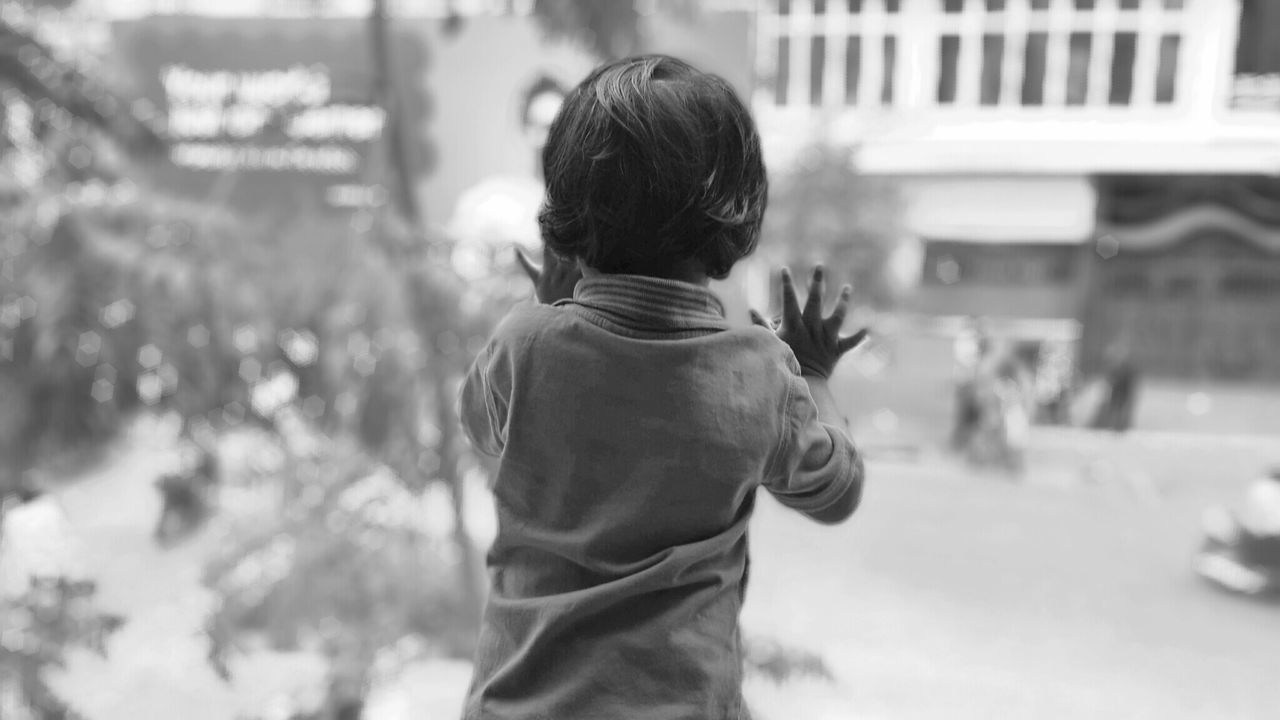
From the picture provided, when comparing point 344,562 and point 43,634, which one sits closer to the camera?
point 43,634

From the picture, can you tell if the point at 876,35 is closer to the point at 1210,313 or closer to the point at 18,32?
the point at 1210,313

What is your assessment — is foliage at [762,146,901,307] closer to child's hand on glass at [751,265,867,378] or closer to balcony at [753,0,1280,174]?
balcony at [753,0,1280,174]

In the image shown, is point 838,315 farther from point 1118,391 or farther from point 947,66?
point 1118,391

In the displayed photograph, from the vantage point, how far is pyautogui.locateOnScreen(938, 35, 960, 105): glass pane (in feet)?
5.52

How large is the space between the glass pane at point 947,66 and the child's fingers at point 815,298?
1.30m

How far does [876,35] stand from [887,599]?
1129 millimetres

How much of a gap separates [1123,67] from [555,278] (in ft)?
4.31

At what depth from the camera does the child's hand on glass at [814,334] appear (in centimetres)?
54

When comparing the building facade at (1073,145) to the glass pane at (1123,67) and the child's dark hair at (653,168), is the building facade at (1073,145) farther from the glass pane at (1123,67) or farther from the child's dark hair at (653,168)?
the child's dark hair at (653,168)

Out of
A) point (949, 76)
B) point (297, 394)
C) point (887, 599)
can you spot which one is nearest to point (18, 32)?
point (297, 394)

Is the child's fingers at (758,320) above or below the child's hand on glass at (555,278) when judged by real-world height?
below

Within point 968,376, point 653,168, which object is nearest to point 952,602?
point 968,376

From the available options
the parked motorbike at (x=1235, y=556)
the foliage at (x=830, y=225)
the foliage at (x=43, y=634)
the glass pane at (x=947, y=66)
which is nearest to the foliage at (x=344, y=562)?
the foliage at (x=43, y=634)

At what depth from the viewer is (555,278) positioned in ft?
1.91
